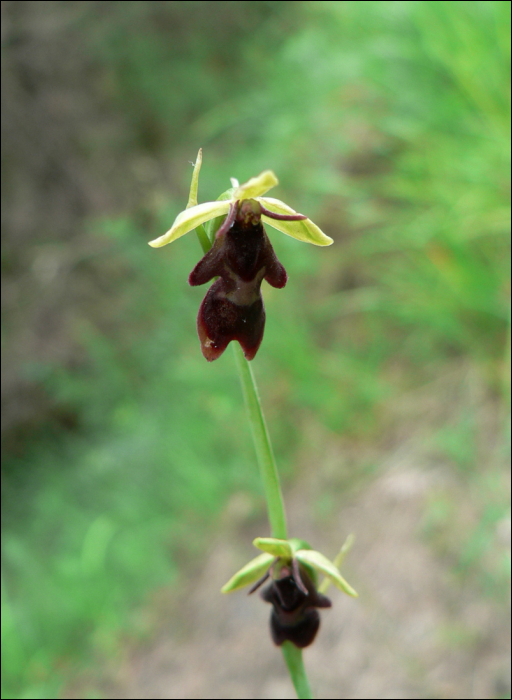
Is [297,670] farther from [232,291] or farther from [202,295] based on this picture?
[202,295]

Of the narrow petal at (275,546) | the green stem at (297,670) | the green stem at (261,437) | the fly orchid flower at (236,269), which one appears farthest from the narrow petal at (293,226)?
the green stem at (297,670)

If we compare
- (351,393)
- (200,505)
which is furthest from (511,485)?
(200,505)

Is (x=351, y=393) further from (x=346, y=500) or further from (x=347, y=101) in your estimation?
(x=347, y=101)

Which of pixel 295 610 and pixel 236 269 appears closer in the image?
pixel 236 269

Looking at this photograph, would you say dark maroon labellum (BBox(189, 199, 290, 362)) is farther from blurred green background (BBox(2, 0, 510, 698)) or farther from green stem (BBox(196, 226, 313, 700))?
blurred green background (BBox(2, 0, 510, 698))

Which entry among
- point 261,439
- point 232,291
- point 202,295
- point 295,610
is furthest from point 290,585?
point 202,295
